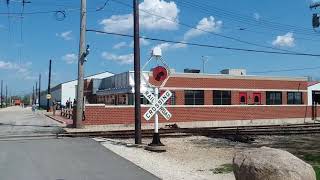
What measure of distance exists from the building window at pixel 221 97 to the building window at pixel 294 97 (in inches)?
287

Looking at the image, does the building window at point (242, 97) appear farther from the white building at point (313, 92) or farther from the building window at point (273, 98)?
the white building at point (313, 92)

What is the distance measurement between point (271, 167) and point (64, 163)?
7.69 m

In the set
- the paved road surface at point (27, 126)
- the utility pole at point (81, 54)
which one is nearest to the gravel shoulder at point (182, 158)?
the paved road surface at point (27, 126)

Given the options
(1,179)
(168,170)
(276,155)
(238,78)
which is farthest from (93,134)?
(238,78)

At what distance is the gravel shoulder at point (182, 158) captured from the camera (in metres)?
13.0

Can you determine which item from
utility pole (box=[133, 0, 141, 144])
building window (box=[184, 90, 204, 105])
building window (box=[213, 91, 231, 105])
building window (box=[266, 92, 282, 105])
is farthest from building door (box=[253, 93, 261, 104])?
utility pole (box=[133, 0, 141, 144])

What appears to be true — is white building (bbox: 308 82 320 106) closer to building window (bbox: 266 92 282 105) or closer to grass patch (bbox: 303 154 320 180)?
building window (bbox: 266 92 282 105)

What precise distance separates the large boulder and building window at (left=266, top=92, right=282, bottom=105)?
39.5 m

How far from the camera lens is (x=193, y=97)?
4344 cm

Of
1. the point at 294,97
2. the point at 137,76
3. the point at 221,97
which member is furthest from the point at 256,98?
the point at 137,76

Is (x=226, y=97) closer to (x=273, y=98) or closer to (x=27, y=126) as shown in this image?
(x=273, y=98)

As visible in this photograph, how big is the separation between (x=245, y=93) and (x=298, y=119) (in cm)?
535

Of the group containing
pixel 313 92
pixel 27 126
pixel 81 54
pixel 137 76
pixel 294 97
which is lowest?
pixel 27 126

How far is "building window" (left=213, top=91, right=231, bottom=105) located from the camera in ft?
146
